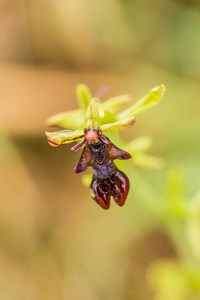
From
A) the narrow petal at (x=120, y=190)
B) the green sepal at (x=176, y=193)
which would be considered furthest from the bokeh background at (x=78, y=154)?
the narrow petal at (x=120, y=190)

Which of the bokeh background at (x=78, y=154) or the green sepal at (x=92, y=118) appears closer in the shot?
the green sepal at (x=92, y=118)

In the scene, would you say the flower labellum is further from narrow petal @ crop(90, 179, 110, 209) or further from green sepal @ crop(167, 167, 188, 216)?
green sepal @ crop(167, 167, 188, 216)

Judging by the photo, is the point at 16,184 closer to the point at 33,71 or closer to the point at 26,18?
the point at 33,71

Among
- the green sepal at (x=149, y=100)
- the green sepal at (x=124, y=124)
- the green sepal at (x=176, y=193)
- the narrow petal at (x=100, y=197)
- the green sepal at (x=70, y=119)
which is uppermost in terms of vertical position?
the green sepal at (x=70, y=119)

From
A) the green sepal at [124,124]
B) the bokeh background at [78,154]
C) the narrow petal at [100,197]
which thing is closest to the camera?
the green sepal at [124,124]

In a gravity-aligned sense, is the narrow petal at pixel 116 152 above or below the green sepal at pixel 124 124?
below

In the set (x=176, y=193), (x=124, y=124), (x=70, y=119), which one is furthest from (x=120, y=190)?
(x=176, y=193)

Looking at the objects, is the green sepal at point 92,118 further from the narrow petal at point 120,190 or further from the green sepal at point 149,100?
the green sepal at point 149,100

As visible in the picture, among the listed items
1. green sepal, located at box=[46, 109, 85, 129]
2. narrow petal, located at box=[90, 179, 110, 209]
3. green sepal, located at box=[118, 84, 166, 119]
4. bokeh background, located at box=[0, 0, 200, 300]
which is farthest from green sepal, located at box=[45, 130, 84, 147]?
bokeh background, located at box=[0, 0, 200, 300]
